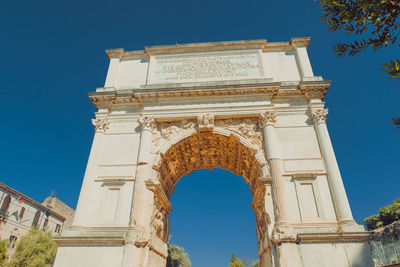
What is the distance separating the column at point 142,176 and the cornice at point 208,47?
4.13 meters

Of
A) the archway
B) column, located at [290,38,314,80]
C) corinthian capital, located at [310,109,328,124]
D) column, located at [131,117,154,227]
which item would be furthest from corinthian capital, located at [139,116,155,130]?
column, located at [290,38,314,80]

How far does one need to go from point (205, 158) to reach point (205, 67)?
4.42 meters

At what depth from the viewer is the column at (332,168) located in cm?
814

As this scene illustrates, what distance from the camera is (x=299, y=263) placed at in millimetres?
7336

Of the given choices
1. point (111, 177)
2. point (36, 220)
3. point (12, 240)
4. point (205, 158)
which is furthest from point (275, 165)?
point (36, 220)

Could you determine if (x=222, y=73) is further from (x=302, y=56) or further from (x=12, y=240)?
(x=12, y=240)

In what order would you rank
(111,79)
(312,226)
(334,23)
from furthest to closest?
(111,79), (312,226), (334,23)

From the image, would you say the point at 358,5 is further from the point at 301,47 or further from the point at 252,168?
the point at 301,47

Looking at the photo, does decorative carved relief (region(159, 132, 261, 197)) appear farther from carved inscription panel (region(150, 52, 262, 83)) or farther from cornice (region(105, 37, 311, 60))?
cornice (region(105, 37, 311, 60))

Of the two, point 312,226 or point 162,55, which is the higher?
point 162,55

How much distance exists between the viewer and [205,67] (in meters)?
12.0

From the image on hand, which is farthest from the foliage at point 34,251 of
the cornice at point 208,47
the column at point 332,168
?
the column at point 332,168

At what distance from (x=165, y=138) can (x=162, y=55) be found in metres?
4.73

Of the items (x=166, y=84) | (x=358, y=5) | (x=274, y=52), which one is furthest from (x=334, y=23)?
(x=274, y=52)
